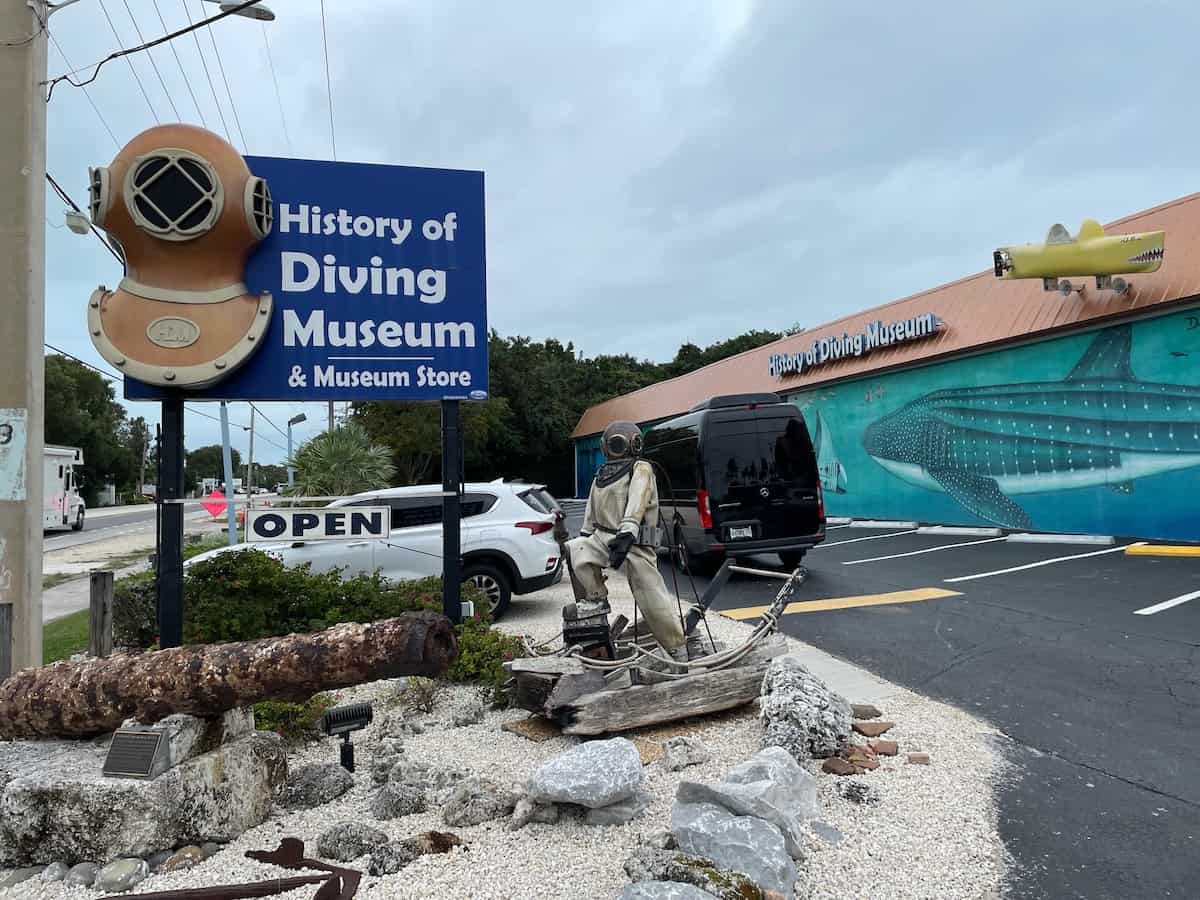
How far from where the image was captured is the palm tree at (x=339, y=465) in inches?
674


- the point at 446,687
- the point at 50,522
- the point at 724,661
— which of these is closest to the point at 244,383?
the point at 446,687

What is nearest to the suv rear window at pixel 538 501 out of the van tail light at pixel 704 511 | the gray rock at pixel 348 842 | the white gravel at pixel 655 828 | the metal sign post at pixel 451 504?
the van tail light at pixel 704 511

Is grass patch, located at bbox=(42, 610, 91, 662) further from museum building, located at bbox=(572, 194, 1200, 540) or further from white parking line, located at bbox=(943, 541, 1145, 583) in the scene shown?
museum building, located at bbox=(572, 194, 1200, 540)

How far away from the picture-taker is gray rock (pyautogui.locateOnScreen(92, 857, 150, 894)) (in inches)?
111

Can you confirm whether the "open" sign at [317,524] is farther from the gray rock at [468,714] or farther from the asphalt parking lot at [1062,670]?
the asphalt parking lot at [1062,670]

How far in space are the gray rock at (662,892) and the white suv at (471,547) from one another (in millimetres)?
5718

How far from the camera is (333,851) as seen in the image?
301 centimetres

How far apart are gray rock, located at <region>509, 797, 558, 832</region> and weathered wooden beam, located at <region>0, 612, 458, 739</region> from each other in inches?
28.6

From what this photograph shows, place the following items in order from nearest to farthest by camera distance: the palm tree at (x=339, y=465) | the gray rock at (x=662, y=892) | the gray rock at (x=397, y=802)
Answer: the gray rock at (x=662, y=892), the gray rock at (x=397, y=802), the palm tree at (x=339, y=465)

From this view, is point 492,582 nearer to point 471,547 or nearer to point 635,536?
point 471,547

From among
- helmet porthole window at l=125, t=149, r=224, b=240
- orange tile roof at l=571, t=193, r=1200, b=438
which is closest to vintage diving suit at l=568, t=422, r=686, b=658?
helmet porthole window at l=125, t=149, r=224, b=240

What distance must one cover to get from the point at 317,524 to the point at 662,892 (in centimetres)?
365

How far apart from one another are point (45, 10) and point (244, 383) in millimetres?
3161

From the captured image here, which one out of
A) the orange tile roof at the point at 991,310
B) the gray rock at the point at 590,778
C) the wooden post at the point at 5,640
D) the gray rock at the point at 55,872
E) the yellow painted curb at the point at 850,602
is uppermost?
the orange tile roof at the point at 991,310
